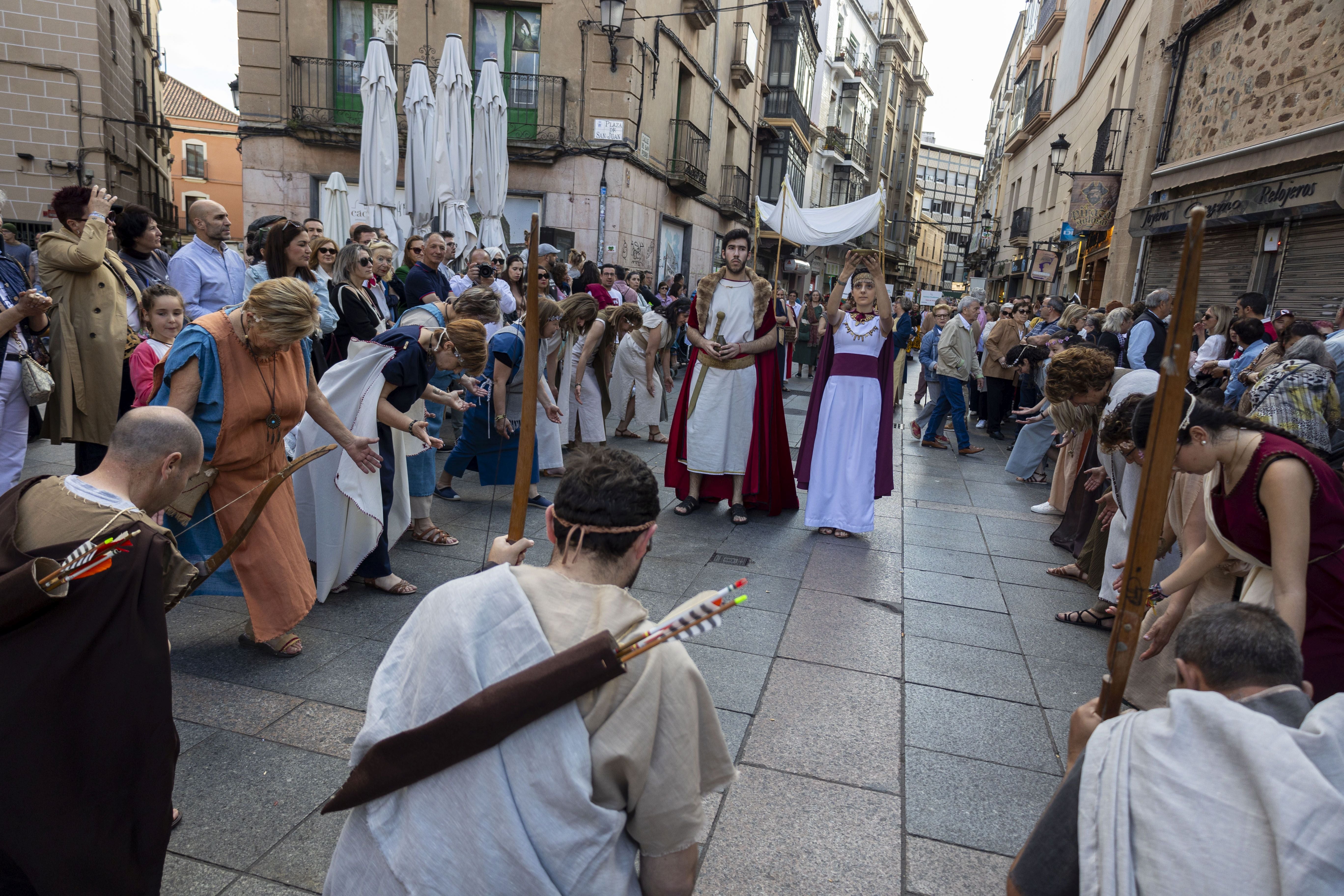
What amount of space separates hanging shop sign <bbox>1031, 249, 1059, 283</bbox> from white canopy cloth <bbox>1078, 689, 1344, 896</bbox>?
21.7 meters

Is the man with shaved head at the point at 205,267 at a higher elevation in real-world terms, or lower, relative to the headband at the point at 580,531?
higher

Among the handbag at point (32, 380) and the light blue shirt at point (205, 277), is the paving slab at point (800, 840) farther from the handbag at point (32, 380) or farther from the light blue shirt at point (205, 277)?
the light blue shirt at point (205, 277)

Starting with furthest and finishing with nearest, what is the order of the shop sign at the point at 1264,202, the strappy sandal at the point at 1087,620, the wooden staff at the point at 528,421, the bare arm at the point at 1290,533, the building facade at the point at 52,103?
the building facade at the point at 52,103 → the shop sign at the point at 1264,202 → the strappy sandal at the point at 1087,620 → the bare arm at the point at 1290,533 → the wooden staff at the point at 528,421

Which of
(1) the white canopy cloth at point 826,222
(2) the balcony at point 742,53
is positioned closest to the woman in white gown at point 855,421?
(1) the white canopy cloth at point 826,222

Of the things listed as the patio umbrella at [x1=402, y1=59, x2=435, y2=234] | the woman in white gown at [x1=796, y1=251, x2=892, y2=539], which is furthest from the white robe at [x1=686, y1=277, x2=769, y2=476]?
the patio umbrella at [x1=402, y1=59, x2=435, y2=234]

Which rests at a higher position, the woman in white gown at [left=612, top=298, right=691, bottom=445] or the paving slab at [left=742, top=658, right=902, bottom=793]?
the woman in white gown at [left=612, top=298, right=691, bottom=445]

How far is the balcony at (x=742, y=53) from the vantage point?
2384 centimetres

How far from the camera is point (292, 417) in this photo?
3.42m

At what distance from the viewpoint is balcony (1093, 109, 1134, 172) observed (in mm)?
16297

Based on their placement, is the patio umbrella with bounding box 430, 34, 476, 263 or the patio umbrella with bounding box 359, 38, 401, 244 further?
the patio umbrella with bounding box 359, 38, 401, 244

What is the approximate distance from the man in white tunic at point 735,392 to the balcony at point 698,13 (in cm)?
1475

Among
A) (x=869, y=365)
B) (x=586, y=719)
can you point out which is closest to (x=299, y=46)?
(x=869, y=365)

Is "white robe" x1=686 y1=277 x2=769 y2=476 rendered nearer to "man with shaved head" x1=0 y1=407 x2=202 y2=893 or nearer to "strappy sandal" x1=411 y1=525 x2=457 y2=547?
"strappy sandal" x1=411 y1=525 x2=457 y2=547

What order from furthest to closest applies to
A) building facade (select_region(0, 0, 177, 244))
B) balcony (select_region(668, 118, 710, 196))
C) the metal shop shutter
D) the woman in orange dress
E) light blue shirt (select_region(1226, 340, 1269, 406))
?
balcony (select_region(668, 118, 710, 196)) → building facade (select_region(0, 0, 177, 244)) → the metal shop shutter → light blue shirt (select_region(1226, 340, 1269, 406)) → the woman in orange dress
